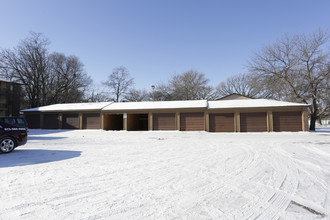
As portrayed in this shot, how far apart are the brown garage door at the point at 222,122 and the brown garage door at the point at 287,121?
4342mm

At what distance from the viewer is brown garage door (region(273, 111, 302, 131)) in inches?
711

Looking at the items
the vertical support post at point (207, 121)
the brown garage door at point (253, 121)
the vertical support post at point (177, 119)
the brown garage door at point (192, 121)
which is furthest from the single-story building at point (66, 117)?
the brown garage door at point (253, 121)

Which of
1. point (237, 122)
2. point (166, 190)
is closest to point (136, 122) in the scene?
point (237, 122)

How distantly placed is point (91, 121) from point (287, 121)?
22.4m

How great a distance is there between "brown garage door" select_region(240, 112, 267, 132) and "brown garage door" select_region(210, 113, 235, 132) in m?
1.13

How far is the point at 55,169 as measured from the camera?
481 cm

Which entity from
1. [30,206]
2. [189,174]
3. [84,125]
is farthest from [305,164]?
[84,125]

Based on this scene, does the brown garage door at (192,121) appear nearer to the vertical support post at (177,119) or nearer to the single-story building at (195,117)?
the single-story building at (195,117)

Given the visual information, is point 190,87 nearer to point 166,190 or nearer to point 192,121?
point 192,121

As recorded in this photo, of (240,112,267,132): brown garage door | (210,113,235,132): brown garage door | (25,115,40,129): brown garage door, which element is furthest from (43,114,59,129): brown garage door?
(240,112,267,132): brown garage door

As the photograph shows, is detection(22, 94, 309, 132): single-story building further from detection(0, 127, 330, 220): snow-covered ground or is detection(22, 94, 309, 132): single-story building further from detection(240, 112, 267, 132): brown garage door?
detection(0, 127, 330, 220): snow-covered ground

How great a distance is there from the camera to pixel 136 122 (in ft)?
84.1

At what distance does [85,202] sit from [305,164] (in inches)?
234

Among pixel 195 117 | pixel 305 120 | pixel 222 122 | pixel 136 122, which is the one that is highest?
pixel 195 117
